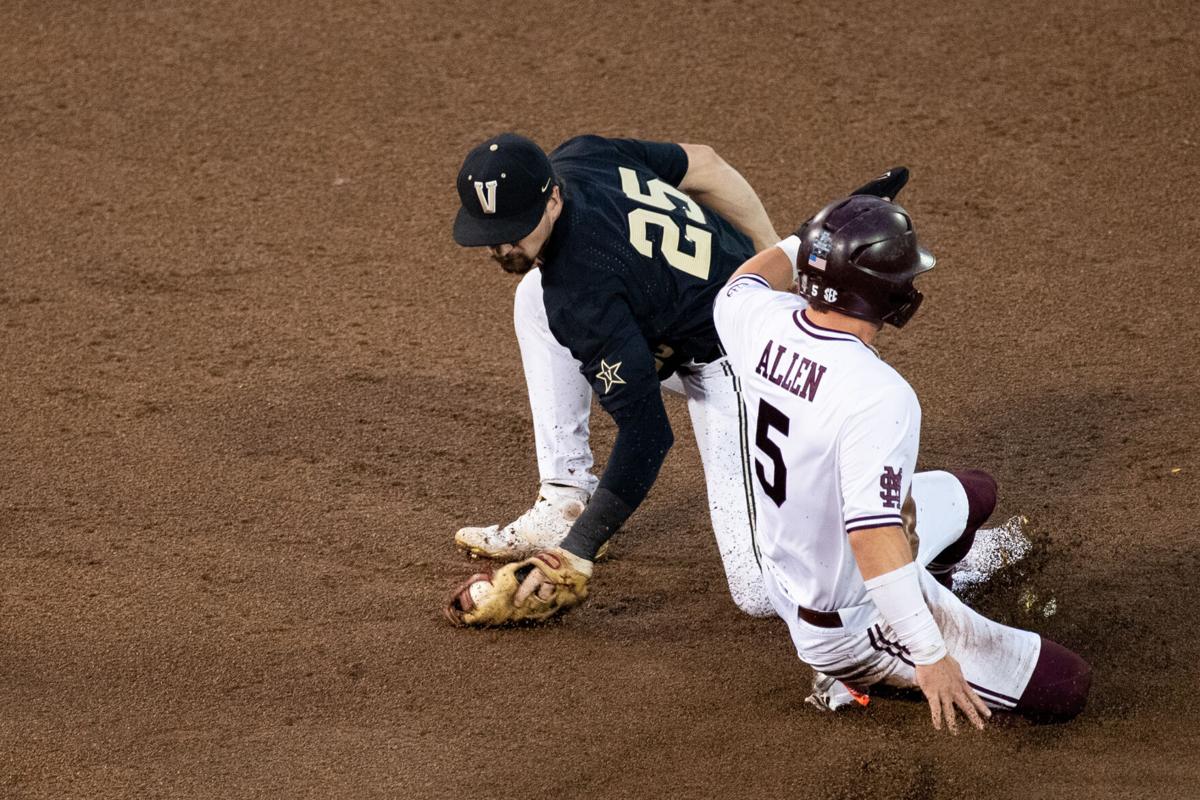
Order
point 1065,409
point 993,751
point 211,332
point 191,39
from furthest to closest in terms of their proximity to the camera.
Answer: point 191,39 < point 211,332 < point 1065,409 < point 993,751

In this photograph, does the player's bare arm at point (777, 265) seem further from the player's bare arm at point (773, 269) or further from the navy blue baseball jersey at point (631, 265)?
the navy blue baseball jersey at point (631, 265)

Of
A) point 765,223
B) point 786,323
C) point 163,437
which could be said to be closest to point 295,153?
point 163,437

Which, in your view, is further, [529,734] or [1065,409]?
[1065,409]

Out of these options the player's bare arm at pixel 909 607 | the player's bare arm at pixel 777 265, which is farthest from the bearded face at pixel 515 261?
the player's bare arm at pixel 909 607

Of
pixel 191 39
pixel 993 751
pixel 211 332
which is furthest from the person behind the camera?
pixel 191 39

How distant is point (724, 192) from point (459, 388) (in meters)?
1.75

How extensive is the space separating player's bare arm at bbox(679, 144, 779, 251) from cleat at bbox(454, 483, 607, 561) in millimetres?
1084

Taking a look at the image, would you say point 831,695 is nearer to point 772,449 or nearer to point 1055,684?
point 1055,684

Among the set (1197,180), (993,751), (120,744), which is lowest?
(120,744)

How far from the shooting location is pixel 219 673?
4359mm

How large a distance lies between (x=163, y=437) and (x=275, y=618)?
4.59 ft

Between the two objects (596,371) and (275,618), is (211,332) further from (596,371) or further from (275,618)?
(596,371)

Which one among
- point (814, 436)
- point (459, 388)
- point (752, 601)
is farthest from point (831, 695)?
point (459, 388)

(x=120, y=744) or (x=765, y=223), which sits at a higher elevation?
(x=765, y=223)
